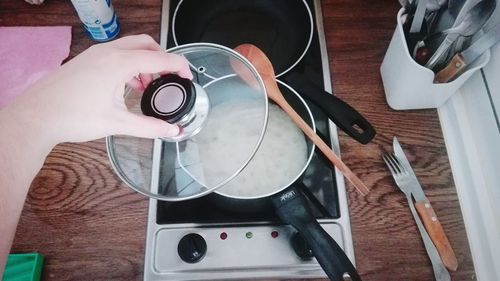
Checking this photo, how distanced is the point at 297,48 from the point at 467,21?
281 millimetres

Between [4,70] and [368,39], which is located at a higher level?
[368,39]

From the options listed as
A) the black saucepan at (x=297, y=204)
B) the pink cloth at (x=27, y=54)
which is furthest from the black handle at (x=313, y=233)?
the pink cloth at (x=27, y=54)

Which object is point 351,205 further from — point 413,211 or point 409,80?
point 409,80

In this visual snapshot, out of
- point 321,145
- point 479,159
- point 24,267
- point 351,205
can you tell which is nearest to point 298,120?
point 321,145

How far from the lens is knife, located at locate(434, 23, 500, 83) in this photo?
1.82ft

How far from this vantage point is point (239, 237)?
2.05 ft

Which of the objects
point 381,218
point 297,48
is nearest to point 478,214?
point 381,218

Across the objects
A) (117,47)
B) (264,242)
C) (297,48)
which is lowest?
(264,242)

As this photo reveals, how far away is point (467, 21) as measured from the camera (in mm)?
561

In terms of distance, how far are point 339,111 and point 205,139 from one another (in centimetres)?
21

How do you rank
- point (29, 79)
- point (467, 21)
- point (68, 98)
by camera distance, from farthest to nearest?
point (29, 79) < point (467, 21) < point (68, 98)

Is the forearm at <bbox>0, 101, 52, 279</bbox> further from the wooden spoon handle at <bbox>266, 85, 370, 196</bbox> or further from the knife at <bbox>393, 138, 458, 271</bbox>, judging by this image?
the knife at <bbox>393, 138, 458, 271</bbox>

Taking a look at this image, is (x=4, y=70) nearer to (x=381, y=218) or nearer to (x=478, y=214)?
(x=381, y=218)

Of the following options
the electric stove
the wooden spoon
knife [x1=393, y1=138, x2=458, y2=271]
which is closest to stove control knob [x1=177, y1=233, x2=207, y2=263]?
the electric stove
